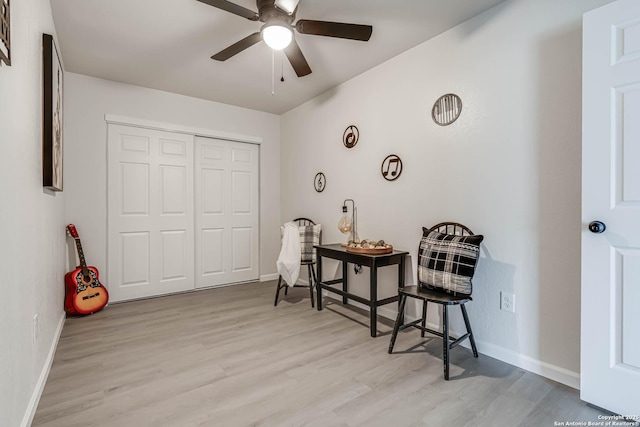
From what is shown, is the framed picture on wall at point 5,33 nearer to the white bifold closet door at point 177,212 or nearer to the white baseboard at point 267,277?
the white bifold closet door at point 177,212

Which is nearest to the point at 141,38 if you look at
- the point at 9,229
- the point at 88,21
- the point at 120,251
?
the point at 88,21

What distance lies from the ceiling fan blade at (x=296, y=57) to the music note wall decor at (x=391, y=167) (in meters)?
1.06


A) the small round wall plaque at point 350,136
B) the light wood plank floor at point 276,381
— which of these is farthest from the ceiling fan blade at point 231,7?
the light wood plank floor at point 276,381

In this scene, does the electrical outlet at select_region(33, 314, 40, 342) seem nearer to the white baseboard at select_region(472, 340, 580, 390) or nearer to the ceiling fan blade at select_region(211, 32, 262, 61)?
the ceiling fan blade at select_region(211, 32, 262, 61)

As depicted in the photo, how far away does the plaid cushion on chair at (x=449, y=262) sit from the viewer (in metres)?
2.07

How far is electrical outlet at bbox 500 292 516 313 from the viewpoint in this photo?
6.98 feet

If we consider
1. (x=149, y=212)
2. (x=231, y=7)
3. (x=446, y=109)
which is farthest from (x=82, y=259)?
(x=446, y=109)

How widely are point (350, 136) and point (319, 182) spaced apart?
725mm

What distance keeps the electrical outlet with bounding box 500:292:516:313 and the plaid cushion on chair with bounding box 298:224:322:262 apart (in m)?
1.92

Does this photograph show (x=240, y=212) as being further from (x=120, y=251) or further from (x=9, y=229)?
(x=9, y=229)

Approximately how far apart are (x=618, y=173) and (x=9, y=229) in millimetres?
2707

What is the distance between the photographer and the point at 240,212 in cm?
441

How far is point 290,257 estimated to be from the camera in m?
3.24

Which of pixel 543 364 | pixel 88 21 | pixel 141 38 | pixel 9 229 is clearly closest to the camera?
pixel 9 229
